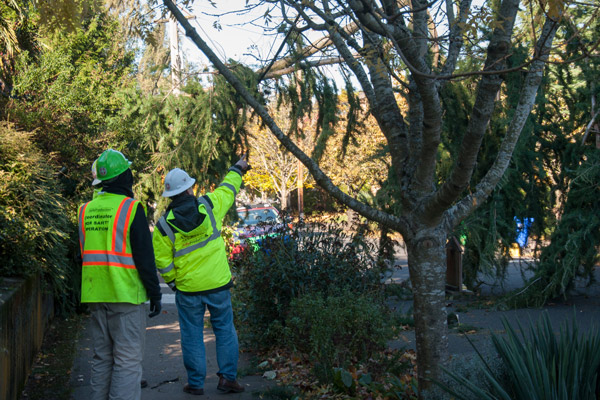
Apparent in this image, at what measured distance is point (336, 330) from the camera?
5.12m

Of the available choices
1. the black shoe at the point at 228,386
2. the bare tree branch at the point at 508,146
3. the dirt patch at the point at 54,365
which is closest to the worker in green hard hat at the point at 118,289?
the black shoe at the point at 228,386

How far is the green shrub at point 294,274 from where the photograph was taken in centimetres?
629

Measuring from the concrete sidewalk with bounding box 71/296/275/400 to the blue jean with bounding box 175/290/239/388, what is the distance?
0.19 meters

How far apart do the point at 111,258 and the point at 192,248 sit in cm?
95

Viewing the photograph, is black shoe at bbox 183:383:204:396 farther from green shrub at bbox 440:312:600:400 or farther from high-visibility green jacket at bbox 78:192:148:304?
green shrub at bbox 440:312:600:400

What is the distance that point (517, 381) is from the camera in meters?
3.25

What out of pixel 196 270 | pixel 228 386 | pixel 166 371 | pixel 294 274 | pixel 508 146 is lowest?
pixel 166 371

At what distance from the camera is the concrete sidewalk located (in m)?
5.17

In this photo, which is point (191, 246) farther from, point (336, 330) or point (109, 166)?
point (336, 330)

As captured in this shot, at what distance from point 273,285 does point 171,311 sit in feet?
15.4

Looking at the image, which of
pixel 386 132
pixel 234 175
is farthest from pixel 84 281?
pixel 386 132

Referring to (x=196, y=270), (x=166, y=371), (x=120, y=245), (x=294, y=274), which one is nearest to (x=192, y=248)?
(x=196, y=270)

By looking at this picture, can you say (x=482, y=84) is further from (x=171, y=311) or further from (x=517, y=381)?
(x=171, y=311)

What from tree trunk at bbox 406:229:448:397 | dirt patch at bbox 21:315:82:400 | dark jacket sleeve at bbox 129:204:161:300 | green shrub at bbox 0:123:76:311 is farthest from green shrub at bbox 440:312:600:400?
green shrub at bbox 0:123:76:311
